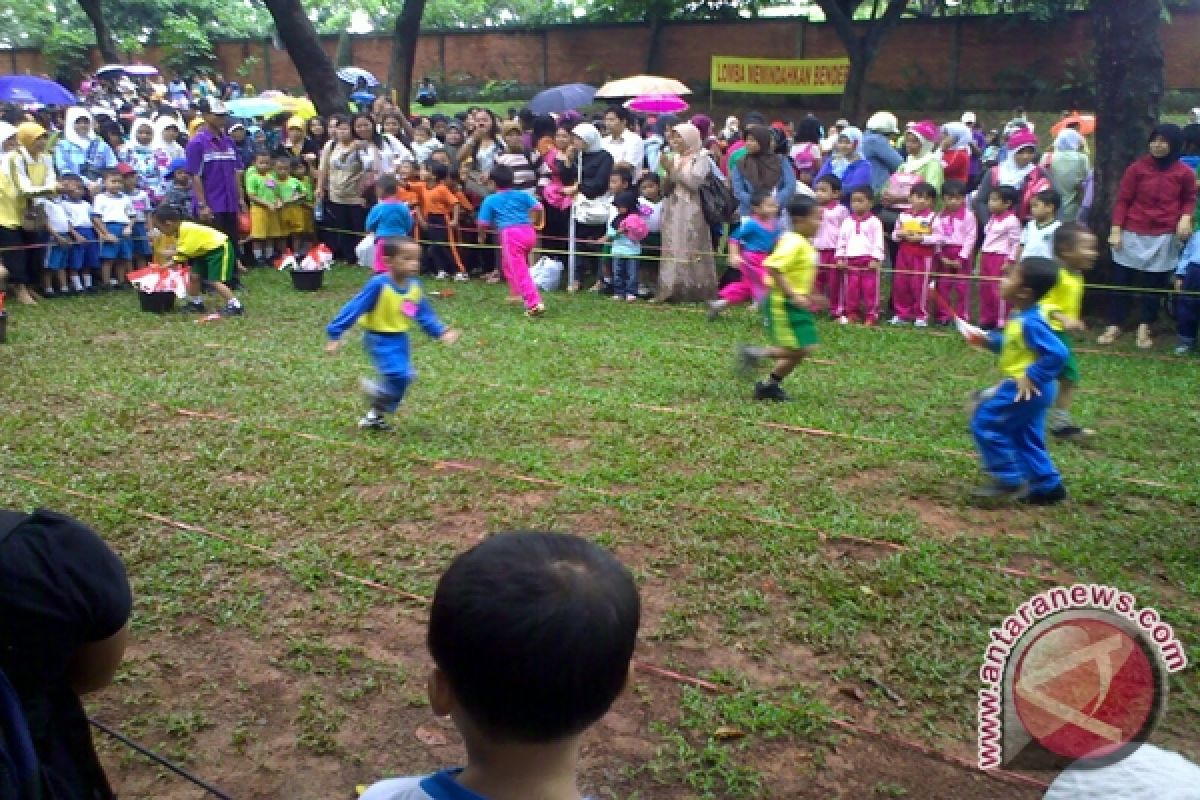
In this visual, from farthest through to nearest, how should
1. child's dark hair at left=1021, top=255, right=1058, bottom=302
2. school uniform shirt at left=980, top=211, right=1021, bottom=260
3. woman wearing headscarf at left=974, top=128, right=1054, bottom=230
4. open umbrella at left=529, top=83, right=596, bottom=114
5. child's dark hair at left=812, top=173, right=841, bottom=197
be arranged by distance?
open umbrella at left=529, top=83, right=596, bottom=114 < woman wearing headscarf at left=974, top=128, right=1054, bottom=230 < child's dark hair at left=812, top=173, right=841, bottom=197 < school uniform shirt at left=980, top=211, right=1021, bottom=260 < child's dark hair at left=1021, top=255, right=1058, bottom=302

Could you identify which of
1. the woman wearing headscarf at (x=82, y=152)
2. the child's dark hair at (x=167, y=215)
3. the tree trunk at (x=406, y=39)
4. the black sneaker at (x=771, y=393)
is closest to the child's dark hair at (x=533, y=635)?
the black sneaker at (x=771, y=393)

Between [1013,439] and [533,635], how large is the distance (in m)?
4.57

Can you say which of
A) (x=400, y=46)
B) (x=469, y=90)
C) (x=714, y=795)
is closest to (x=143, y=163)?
(x=400, y=46)

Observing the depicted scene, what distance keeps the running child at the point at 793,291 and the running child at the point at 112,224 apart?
25.8ft

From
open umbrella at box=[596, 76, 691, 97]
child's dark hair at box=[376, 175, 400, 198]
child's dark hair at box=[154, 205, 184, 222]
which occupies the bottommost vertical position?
child's dark hair at box=[154, 205, 184, 222]

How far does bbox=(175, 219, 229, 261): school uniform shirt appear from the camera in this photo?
10539 millimetres

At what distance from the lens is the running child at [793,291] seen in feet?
23.8

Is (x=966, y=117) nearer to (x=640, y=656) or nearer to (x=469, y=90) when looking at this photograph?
(x=640, y=656)

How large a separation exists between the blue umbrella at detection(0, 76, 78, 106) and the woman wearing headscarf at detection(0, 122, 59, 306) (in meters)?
8.12

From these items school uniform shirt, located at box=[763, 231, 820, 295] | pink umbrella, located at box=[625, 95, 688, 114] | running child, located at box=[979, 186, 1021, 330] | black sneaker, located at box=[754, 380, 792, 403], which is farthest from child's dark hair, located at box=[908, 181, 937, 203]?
pink umbrella, located at box=[625, 95, 688, 114]

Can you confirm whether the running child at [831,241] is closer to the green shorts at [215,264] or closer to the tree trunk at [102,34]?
the green shorts at [215,264]

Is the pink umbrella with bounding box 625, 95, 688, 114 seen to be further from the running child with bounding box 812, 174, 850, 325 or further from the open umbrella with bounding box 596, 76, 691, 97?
the running child with bounding box 812, 174, 850, 325

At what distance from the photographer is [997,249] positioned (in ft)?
33.2

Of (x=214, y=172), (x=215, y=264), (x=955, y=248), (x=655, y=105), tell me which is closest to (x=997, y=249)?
(x=955, y=248)
